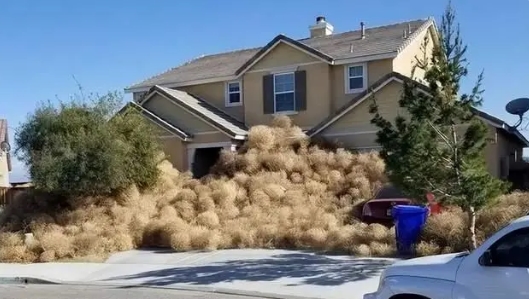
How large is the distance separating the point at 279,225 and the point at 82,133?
21.2ft

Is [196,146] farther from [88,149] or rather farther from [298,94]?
[88,149]

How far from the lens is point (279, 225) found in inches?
620

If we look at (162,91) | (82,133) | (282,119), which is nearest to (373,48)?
(282,119)

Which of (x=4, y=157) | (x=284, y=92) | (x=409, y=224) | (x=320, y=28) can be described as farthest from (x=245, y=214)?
(x=4, y=157)

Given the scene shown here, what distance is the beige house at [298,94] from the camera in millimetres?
22000

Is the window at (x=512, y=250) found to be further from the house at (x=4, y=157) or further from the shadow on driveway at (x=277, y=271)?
the house at (x=4, y=157)

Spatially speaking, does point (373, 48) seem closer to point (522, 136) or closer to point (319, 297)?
point (522, 136)

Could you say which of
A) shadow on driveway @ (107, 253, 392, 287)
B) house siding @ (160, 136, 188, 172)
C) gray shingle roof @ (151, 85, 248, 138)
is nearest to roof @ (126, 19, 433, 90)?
gray shingle roof @ (151, 85, 248, 138)

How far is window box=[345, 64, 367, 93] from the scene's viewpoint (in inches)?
927

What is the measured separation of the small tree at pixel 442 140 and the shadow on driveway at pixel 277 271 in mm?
2020

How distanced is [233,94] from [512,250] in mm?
21980

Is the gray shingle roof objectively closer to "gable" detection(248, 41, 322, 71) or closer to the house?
"gable" detection(248, 41, 322, 71)

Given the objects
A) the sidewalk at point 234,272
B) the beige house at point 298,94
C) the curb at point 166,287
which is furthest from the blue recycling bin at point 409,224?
the beige house at point 298,94

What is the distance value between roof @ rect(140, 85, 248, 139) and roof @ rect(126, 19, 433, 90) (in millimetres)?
1335
